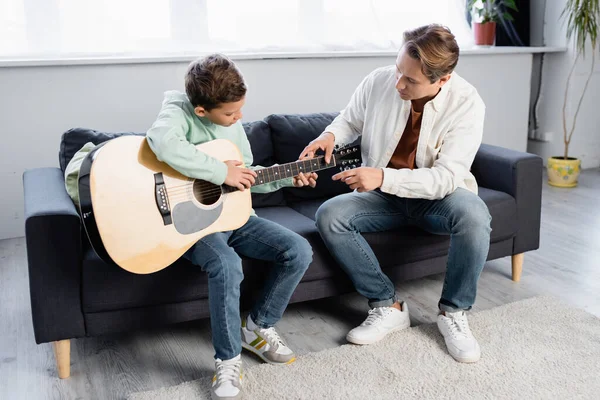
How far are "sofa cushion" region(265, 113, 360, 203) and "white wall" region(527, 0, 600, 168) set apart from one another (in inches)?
94.6

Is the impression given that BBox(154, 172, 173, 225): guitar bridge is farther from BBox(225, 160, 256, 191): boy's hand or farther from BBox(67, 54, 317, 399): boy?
BBox(225, 160, 256, 191): boy's hand

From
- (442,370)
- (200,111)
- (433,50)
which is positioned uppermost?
(433,50)

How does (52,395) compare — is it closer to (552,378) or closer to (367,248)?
(367,248)

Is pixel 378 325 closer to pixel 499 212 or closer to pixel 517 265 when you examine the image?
pixel 499 212

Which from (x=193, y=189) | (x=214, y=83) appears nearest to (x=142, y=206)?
(x=193, y=189)

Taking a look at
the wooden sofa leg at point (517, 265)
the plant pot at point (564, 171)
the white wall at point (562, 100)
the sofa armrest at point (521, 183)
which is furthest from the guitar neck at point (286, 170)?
the white wall at point (562, 100)

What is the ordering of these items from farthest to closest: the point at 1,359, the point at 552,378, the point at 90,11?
the point at 90,11, the point at 1,359, the point at 552,378

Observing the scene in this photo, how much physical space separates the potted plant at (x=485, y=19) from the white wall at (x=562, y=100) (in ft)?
1.14

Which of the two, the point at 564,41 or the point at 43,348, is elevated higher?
the point at 564,41

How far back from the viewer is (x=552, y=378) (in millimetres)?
1878

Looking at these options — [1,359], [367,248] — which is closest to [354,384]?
[367,248]

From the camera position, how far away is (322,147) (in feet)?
7.07

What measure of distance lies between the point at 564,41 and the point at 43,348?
3705mm

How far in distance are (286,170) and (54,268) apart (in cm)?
72
